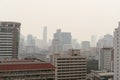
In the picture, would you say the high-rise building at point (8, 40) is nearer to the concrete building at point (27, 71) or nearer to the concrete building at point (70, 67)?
the concrete building at point (70, 67)

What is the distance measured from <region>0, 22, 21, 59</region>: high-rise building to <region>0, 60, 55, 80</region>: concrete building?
95.0 feet

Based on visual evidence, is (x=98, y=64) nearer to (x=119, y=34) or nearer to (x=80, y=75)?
(x=80, y=75)

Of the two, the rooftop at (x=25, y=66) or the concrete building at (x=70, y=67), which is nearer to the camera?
the rooftop at (x=25, y=66)

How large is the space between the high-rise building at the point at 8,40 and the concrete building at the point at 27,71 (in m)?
29.0

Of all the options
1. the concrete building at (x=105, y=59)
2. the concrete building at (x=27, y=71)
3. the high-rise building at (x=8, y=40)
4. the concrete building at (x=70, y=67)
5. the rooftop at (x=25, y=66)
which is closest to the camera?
the concrete building at (x=27, y=71)

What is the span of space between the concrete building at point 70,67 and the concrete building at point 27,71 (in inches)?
530

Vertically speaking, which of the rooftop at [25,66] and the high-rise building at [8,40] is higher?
the high-rise building at [8,40]

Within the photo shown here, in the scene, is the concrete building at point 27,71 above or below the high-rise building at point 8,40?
below

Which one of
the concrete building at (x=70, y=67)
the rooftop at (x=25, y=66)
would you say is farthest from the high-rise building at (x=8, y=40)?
the rooftop at (x=25, y=66)

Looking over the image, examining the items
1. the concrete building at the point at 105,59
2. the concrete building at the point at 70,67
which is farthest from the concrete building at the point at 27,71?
the concrete building at the point at 105,59

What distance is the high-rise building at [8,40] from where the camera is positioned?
74188 mm

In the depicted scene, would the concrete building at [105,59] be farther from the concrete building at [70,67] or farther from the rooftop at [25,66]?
the rooftop at [25,66]

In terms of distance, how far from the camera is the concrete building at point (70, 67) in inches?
2399

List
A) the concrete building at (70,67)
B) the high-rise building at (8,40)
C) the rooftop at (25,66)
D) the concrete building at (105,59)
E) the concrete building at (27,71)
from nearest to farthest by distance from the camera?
1. the concrete building at (27,71)
2. the rooftop at (25,66)
3. the concrete building at (70,67)
4. the high-rise building at (8,40)
5. the concrete building at (105,59)
